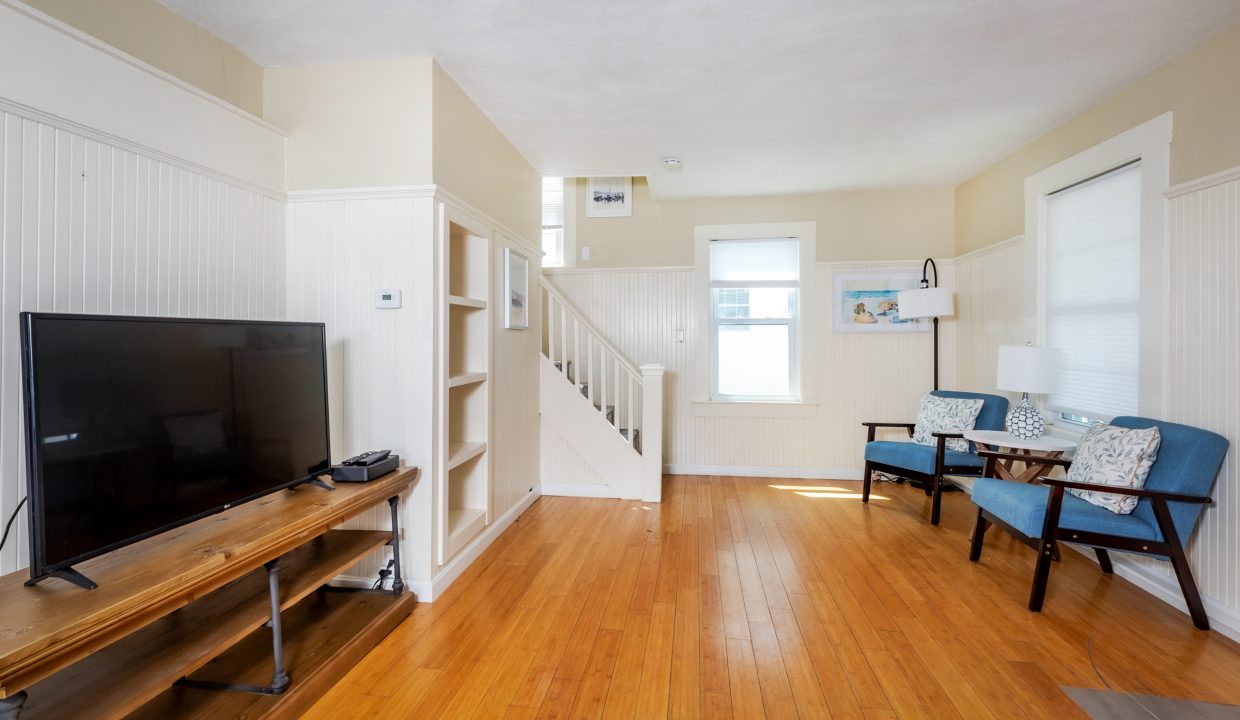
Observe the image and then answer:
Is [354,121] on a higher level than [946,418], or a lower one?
higher

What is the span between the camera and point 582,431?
4.00 m

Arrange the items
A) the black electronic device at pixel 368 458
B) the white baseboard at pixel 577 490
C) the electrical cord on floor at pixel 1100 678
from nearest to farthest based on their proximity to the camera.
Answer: the electrical cord on floor at pixel 1100 678
the black electronic device at pixel 368 458
the white baseboard at pixel 577 490

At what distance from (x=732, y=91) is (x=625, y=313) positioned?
2369 mm

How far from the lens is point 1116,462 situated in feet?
7.64

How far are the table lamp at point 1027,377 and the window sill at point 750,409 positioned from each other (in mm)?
1680

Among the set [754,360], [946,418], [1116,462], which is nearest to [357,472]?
[1116,462]

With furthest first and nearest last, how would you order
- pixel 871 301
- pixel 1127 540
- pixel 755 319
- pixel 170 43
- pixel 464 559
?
pixel 755 319, pixel 871 301, pixel 464 559, pixel 1127 540, pixel 170 43

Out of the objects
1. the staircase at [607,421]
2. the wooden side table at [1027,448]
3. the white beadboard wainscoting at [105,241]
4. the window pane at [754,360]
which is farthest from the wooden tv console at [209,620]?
the wooden side table at [1027,448]

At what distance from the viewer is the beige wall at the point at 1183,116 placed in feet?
7.09

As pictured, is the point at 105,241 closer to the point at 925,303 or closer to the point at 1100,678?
the point at 1100,678

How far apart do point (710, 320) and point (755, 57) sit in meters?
2.59

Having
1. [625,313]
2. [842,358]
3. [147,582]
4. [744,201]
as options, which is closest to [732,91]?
[744,201]

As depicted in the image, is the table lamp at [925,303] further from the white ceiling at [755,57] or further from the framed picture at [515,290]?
the framed picture at [515,290]

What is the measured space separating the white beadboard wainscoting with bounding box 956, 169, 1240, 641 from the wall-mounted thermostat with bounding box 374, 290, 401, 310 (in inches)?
147
